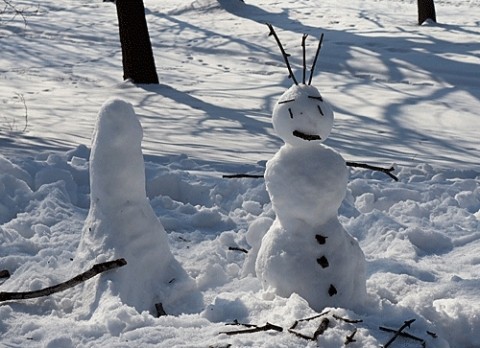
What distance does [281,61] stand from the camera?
13516mm

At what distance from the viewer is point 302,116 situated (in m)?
3.68

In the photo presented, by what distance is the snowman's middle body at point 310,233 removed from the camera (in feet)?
12.0

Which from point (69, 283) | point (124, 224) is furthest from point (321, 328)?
point (69, 283)

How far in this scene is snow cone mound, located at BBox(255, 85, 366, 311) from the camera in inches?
145

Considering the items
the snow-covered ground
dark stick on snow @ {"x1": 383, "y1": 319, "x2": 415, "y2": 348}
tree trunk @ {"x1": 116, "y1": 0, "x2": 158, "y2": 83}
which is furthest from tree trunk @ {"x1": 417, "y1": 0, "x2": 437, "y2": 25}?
dark stick on snow @ {"x1": 383, "y1": 319, "x2": 415, "y2": 348}

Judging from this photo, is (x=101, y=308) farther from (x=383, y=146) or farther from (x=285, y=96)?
(x=383, y=146)

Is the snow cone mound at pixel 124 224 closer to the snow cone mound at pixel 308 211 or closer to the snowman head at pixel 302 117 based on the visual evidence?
the snow cone mound at pixel 308 211

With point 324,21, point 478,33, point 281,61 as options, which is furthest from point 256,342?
point 324,21

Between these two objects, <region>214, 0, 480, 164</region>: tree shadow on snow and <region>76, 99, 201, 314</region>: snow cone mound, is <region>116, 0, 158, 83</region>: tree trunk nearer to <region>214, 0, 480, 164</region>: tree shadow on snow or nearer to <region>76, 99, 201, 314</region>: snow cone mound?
<region>214, 0, 480, 164</region>: tree shadow on snow

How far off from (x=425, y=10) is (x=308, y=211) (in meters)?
13.5

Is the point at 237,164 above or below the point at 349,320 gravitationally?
below

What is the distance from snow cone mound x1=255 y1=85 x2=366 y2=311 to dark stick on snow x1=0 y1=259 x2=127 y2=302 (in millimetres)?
778

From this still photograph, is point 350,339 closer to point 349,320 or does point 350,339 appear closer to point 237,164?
point 349,320

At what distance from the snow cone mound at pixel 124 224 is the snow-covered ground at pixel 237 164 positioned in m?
0.08
